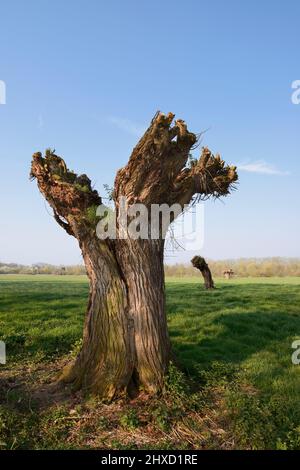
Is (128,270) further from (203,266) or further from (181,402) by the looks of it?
(203,266)

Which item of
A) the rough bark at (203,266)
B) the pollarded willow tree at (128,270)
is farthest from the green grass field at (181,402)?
the rough bark at (203,266)

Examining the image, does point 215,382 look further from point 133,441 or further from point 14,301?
point 14,301

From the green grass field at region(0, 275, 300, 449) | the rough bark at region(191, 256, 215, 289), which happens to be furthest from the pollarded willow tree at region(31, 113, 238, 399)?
the rough bark at region(191, 256, 215, 289)

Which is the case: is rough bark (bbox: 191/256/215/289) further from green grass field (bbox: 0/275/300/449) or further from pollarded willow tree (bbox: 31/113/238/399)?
pollarded willow tree (bbox: 31/113/238/399)

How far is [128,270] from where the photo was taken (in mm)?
8305

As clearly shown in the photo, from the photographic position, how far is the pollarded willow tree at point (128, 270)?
7977mm

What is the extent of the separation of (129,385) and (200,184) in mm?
4526

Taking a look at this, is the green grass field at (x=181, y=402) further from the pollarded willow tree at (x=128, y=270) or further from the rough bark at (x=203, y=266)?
the rough bark at (x=203, y=266)

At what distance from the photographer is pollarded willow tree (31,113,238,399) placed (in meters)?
7.98

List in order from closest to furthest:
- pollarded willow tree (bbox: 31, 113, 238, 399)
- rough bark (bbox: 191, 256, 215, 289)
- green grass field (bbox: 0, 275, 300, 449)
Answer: green grass field (bbox: 0, 275, 300, 449)
pollarded willow tree (bbox: 31, 113, 238, 399)
rough bark (bbox: 191, 256, 215, 289)

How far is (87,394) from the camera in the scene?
782cm

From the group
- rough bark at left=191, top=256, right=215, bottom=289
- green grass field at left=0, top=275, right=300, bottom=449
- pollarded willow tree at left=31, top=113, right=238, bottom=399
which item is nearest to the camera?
green grass field at left=0, top=275, right=300, bottom=449

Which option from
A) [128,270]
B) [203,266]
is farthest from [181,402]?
[203,266]

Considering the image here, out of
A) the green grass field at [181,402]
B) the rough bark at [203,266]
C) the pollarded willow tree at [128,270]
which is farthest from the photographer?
the rough bark at [203,266]
